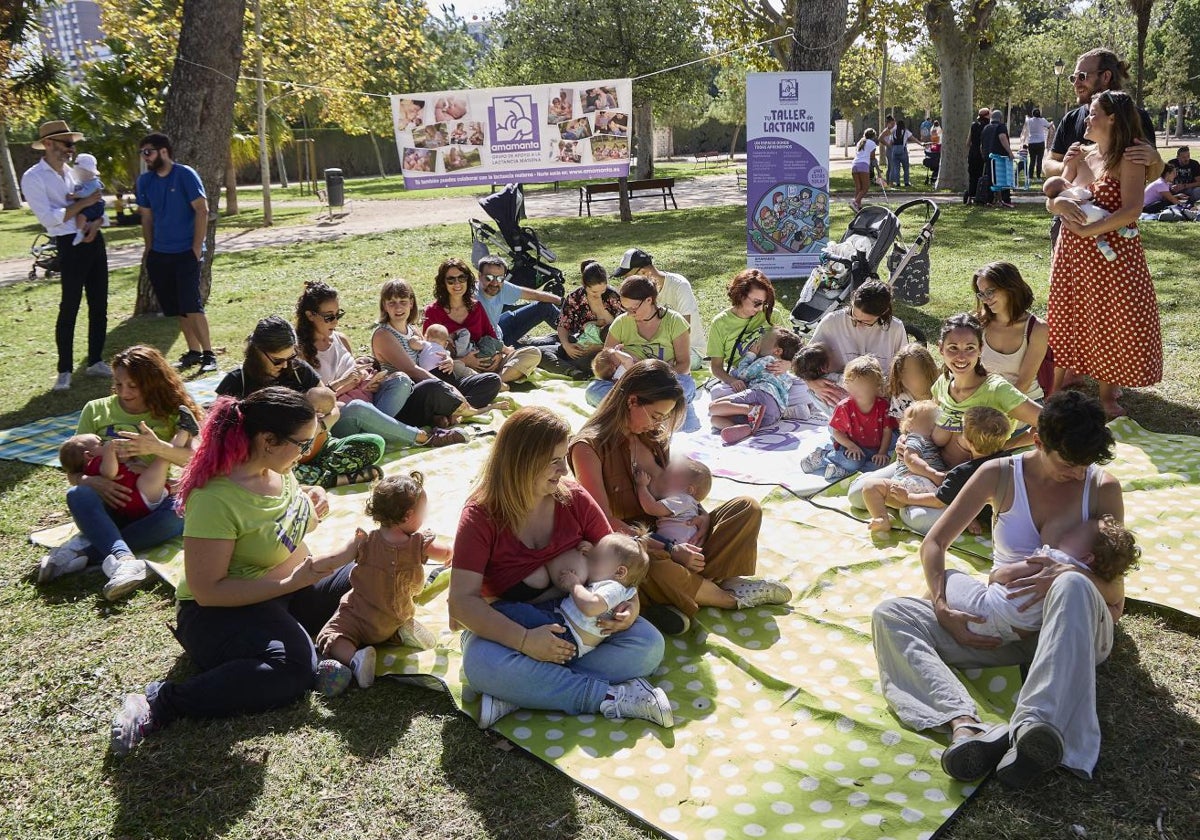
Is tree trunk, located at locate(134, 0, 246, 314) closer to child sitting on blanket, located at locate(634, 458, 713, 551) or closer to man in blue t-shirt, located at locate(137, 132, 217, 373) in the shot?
man in blue t-shirt, located at locate(137, 132, 217, 373)

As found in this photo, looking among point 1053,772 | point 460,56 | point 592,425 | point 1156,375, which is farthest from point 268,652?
point 460,56

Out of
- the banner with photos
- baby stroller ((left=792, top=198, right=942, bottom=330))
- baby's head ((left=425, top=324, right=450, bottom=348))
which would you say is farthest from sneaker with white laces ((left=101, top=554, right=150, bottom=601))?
the banner with photos

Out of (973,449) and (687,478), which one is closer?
(687,478)

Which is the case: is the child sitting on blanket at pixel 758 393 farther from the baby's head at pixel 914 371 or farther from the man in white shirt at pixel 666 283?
the baby's head at pixel 914 371

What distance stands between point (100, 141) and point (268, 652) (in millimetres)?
19295

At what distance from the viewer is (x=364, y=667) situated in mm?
3479

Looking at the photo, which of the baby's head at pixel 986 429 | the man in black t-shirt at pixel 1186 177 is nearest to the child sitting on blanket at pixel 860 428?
the baby's head at pixel 986 429

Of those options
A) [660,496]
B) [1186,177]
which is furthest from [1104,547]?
[1186,177]

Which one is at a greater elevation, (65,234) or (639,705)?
(65,234)

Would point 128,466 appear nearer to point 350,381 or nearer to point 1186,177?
point 350,381

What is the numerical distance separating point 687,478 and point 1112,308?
11.0ft

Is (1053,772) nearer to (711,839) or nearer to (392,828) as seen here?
(711,839)

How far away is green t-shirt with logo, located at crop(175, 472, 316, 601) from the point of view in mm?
3262

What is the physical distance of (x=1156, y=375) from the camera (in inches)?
226
